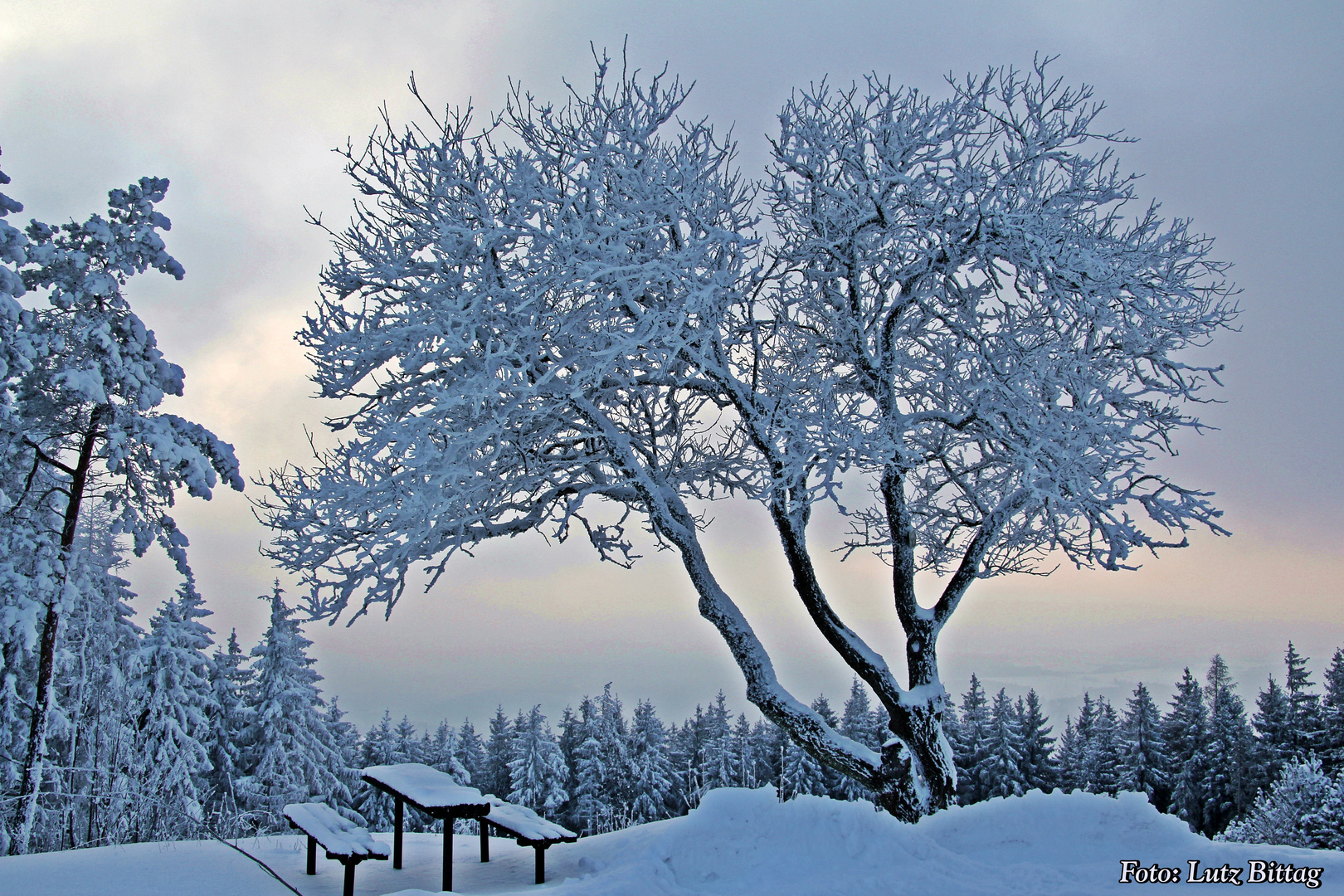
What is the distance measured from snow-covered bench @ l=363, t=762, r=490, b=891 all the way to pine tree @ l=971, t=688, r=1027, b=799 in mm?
46946

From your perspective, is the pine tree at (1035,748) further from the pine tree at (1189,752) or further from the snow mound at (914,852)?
the snow mound at (914,852)

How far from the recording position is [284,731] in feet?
106

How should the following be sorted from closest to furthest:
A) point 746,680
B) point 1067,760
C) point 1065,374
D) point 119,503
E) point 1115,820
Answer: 1. point 1115,820
2. point 1065,374
3. point 746,680
4. point 119,503
5. point 1067,760

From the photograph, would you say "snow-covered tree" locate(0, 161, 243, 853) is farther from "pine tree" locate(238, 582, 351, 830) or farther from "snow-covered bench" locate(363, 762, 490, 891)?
"pine tree" locate(238, 582, 351, 830)

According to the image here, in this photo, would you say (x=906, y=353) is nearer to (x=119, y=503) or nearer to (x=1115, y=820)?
(x=1115, y=820)

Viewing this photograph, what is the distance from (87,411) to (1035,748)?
54.0m

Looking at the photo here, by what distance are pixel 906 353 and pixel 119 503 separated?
1553 centimetres

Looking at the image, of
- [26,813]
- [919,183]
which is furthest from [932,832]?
[26,813]

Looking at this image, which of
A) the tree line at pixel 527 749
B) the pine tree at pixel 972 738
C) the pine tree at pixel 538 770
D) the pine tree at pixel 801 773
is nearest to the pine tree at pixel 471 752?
the tree line at pixel 527 749

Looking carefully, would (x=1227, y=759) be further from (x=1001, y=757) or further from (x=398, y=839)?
(x=398, y=839)

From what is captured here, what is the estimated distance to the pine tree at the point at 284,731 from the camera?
3153 cm

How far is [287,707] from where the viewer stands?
1276 inches

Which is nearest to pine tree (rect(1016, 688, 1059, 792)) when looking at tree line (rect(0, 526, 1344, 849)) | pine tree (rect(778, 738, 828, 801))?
tree line (rect(0, 526, 1344, 849))

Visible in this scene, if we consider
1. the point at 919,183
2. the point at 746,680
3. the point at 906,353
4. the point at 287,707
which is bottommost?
the point at 287,707
